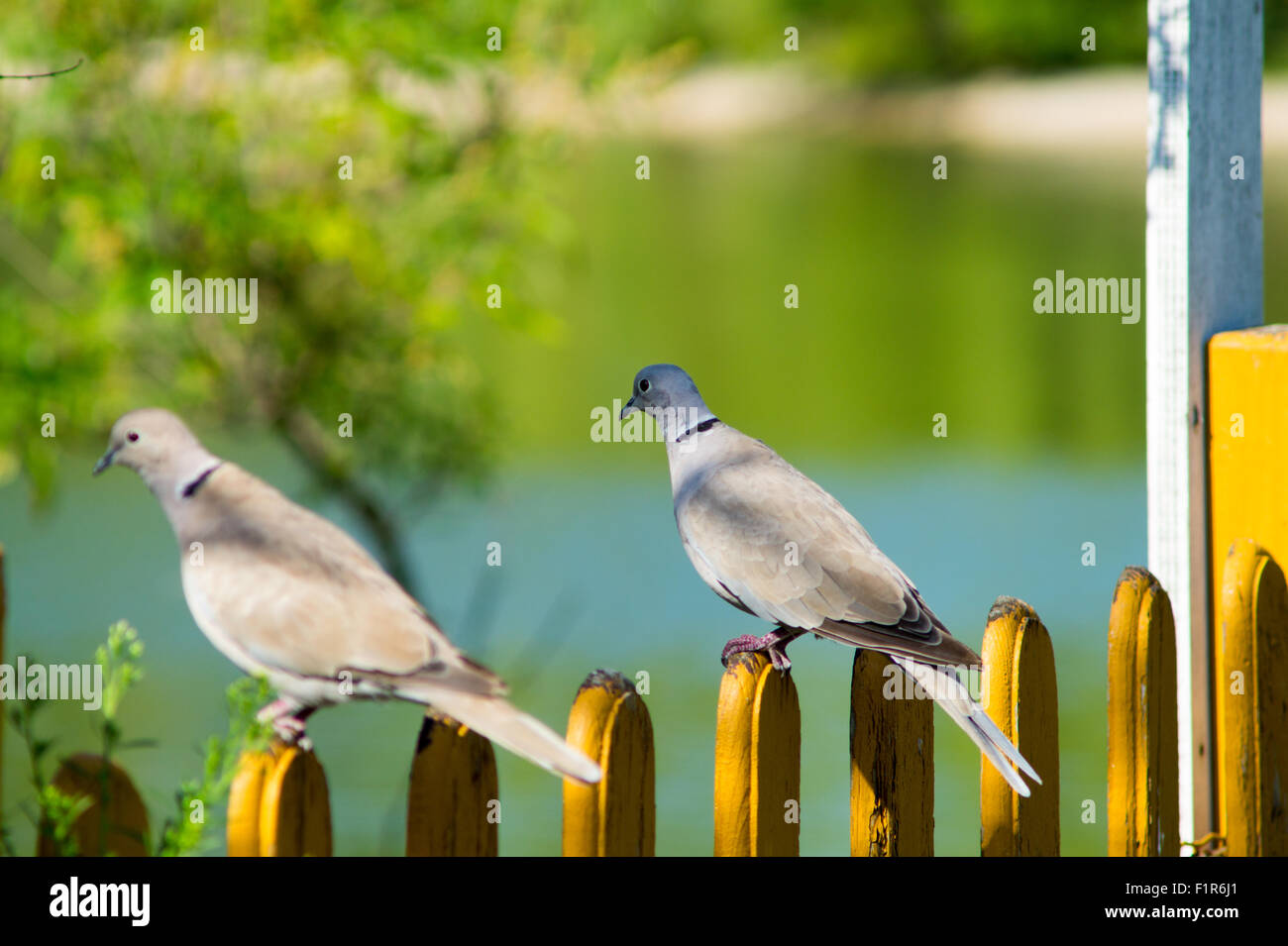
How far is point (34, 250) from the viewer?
478 cm

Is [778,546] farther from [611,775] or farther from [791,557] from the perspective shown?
[611,775]

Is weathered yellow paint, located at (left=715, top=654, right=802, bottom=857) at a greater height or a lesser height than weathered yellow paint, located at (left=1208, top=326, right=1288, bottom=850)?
lesser

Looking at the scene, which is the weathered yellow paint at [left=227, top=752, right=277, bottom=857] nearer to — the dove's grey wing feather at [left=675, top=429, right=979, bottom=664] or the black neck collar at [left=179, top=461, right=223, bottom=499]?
the black neck collar at [left=179, top=461, right=223, bottom=499]

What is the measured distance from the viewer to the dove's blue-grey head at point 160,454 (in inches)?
61.7

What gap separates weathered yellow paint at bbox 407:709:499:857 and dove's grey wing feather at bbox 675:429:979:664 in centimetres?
39

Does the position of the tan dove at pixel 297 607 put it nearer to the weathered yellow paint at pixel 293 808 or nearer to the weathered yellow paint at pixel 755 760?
the weathered yellow paint at pixel 293 808

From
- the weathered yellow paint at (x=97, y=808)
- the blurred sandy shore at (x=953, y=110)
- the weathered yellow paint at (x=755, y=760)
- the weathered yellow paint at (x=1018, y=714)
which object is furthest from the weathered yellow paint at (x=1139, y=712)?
the blurred sandy shore at (x=953, y=110)

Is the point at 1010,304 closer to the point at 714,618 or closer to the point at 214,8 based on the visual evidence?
the point at 714,618

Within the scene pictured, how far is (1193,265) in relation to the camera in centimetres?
225

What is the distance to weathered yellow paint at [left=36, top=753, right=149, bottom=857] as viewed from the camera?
6.08 feet

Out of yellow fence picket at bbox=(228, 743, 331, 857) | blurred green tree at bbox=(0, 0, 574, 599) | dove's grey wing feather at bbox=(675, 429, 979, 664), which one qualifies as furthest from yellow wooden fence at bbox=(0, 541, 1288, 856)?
blurred green tree at bbox=(0, 0, 574, 599)

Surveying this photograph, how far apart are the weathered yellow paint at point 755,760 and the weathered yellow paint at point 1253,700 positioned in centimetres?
69

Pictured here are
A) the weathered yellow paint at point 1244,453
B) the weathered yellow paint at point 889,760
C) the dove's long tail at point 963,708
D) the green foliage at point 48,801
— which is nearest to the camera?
the green foliage at point 48,801

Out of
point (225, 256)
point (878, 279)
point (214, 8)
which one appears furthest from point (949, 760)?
point (878, 279)
